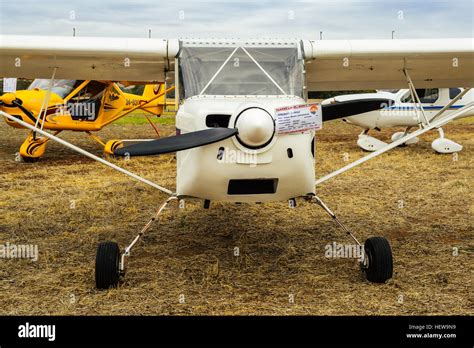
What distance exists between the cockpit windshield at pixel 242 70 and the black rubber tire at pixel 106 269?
1578mm

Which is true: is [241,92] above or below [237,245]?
above

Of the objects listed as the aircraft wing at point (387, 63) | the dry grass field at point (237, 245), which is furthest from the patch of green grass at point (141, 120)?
the aircraft wing at point (387, 63)

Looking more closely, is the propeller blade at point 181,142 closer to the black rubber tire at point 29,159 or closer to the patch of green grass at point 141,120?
the black rubber tire at point 29,159

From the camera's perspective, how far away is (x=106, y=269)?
A: 4664mm

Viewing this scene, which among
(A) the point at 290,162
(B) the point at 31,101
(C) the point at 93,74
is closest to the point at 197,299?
(A) the point at 290,162

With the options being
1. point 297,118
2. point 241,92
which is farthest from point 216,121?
point 297,118

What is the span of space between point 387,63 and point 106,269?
3988 millimetres

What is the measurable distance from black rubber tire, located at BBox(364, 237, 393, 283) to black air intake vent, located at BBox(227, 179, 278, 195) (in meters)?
1.11

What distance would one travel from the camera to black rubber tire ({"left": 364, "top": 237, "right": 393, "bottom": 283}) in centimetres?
482

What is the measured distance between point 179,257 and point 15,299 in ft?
5.61

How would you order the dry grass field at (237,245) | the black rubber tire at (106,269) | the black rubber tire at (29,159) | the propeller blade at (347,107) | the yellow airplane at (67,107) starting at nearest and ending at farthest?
the dry grass field at (237,245)
the black rubber tire at (106,269)
the propeller blade at (347,107)
the black rubber tire at (29,159)
the yellow airplane at (67,107)

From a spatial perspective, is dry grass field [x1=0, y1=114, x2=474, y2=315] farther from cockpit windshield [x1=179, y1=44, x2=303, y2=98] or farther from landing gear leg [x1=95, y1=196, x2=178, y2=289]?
cockpit windshield [x1=179, y1=44, x2=303, y2=98]

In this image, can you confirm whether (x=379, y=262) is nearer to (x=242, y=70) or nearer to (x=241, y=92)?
(x=241, y=92)

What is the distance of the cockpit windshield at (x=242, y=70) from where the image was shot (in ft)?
15.8
